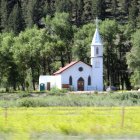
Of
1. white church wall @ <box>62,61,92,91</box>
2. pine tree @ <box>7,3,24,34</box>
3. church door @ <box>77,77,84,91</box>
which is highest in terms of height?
pine tree @ <box>7,3,24,34</box>

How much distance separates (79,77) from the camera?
109m

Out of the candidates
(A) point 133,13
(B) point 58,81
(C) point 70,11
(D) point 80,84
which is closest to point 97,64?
(D) point 80,84

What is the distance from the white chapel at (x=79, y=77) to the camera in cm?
10794

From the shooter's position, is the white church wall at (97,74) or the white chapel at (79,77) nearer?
the white chapel at (79,77)

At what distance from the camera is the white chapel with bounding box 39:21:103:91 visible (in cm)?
10794

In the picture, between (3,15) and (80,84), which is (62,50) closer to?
(80,84)

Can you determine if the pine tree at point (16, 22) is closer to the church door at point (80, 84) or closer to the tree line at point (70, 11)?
the tree line at point (70, 11)

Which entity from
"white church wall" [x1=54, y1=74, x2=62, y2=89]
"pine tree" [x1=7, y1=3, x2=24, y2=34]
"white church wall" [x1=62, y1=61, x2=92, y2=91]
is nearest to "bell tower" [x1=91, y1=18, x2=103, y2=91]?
"white church wall" [x1=62, y1=61, x2=92, y2=91]

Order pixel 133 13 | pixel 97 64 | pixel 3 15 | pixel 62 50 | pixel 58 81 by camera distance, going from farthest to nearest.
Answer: pixel 3 15, pixel 133 13, pixel 62 50, pixel 97 64, pixel 58 81

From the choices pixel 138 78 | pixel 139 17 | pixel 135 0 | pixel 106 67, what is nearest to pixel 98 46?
pixel 138 78

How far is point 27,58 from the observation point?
116000 millimetres

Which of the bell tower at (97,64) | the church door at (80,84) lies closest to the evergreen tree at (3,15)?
the bell tower at (97,64)

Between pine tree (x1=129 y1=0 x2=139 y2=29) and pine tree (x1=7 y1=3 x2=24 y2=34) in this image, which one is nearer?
pine tree (x1=129 y1=0 x2=139 y2=29)

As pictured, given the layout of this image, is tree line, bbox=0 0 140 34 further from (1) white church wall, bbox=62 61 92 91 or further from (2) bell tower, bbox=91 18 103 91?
(1) white church wall, bbox=62 61 92 91
